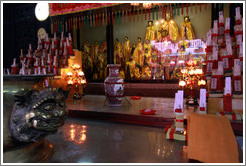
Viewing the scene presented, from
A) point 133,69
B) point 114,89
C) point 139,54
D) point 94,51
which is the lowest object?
point 114,89

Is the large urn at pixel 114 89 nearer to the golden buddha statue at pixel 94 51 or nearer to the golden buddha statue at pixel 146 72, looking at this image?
the golden buddha statue at pixel 146 72

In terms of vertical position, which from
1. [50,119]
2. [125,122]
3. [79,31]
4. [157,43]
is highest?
[79,31]

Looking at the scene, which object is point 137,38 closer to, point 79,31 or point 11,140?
point 79,31

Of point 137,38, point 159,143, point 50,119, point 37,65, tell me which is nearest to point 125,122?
point 159,143

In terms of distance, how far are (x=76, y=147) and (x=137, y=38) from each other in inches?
264

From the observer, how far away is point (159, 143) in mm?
2150

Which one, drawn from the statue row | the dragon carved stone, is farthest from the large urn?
the statue row

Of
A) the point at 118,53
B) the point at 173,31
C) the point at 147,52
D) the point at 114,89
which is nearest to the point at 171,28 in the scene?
the point at 173,31

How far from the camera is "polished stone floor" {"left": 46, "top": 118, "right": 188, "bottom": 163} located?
5.78ft

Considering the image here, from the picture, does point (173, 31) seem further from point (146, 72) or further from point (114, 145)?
point (114, 145)

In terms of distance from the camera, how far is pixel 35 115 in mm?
1453

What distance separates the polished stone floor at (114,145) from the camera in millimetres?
Result: 1762

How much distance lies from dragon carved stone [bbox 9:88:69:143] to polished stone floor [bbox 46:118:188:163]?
378 millimetres

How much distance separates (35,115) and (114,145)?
99 centimetres
